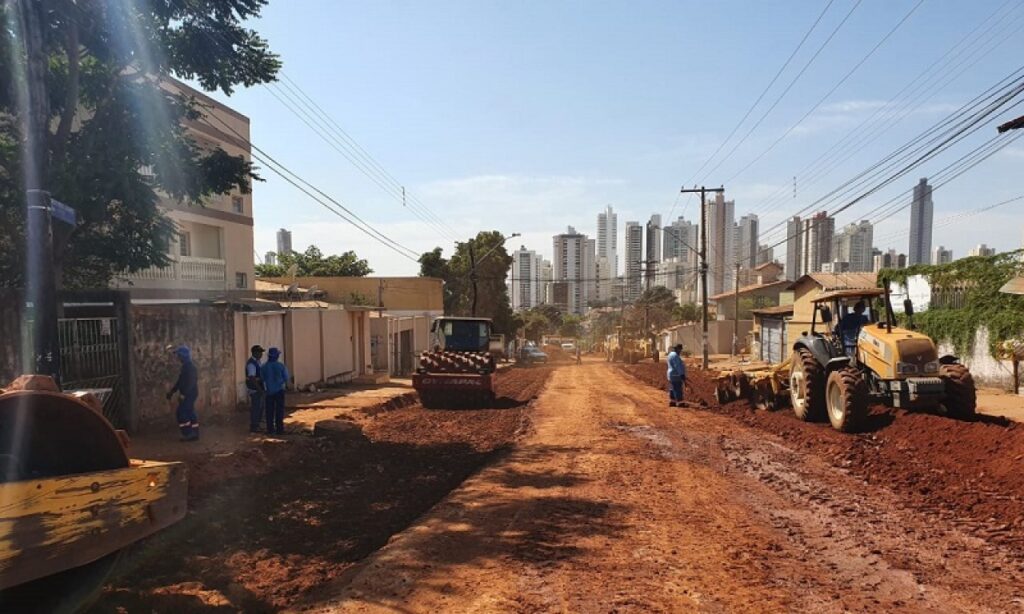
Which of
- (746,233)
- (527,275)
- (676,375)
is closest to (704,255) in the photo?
(676,375)

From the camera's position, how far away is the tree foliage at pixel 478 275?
1917 inches

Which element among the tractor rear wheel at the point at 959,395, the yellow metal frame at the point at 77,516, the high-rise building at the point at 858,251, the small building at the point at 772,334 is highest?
the high-rise building at the point at 858,251

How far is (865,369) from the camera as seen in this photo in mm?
11422

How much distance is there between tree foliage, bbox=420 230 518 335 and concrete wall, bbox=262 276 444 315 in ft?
20.2

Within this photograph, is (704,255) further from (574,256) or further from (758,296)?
(574,256)

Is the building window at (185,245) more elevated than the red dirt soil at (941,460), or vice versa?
the building window at (185,245)

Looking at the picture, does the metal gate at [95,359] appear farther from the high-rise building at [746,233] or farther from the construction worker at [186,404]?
the high-rise building at [746,233]

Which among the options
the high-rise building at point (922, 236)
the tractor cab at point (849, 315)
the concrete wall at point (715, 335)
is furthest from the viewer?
the concrete wall at point (715, 335)

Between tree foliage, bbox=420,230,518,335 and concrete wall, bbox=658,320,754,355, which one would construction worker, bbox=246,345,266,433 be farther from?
concrete wall, bbox=658,320,754,355

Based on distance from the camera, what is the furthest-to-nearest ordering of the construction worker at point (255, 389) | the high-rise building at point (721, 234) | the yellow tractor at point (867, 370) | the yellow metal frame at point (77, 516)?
the high-rise building at point (721, 234) → the construction worker at point (255, 389) → the yellow tractor at point (867, 370) → the yellow metal frame at point (77, 516)

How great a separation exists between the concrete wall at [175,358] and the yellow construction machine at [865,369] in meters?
11.3

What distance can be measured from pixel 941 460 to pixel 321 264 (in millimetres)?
45794

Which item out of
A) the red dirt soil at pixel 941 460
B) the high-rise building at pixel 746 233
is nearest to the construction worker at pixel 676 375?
the red dirt soil at pixel 941 460

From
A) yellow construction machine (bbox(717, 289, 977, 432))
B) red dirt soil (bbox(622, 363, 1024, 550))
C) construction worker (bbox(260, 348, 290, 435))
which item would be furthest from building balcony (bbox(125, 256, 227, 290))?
red dirt soil (bbox(622, 363, 1024, 550))
